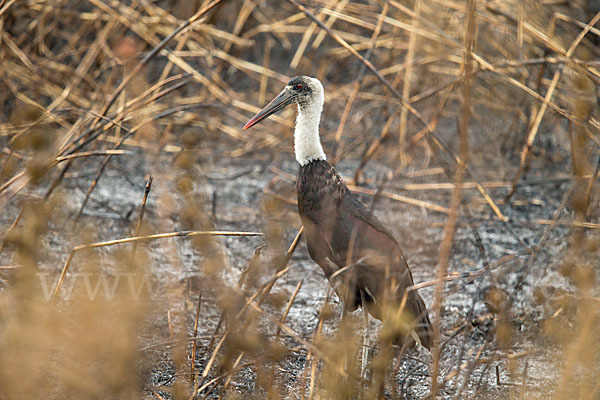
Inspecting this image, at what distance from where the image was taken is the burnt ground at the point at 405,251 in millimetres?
3244

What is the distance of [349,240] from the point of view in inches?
123

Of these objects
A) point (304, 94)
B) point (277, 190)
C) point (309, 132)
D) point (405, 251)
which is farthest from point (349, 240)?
point (277, 190)

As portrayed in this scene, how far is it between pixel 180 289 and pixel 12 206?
4.60ft

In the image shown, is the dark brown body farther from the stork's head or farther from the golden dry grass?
the stork's head

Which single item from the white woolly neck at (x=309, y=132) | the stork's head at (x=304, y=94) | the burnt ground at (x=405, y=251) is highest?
the stork's head at (x=304, y=94)

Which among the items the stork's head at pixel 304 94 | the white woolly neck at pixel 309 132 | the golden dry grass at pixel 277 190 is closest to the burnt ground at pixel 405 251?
the golden dry grass at pixel 277 190

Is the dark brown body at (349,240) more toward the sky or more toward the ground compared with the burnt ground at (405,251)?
more toward the sky

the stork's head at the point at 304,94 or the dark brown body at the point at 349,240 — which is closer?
the dark brown body at the point at 349,240

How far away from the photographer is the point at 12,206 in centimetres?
470

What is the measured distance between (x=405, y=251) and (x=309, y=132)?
99 cm

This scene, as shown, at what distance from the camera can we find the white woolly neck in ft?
10.8

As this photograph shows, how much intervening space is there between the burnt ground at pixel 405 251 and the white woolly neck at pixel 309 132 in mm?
312

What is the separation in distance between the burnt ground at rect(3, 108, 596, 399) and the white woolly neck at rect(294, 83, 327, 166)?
A: 1.02 feet

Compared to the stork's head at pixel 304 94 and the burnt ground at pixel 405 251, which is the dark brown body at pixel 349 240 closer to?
the burnt ground at pixel 405 251
